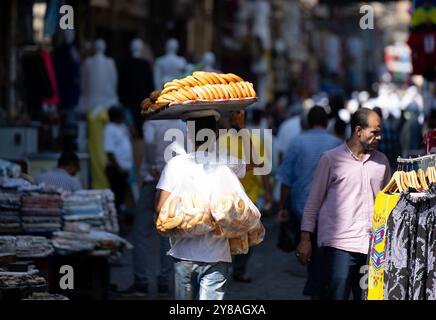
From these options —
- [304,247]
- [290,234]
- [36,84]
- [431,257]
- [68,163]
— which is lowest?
[290,234]

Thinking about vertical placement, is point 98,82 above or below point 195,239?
above

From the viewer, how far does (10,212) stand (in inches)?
408

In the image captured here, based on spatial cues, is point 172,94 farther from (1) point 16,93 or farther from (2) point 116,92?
(2) point 116,92

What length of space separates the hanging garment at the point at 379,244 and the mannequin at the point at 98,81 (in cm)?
1186

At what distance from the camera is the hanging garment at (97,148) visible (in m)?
16.7

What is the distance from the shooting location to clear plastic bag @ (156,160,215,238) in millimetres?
7301

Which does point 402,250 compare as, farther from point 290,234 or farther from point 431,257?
point 290,234

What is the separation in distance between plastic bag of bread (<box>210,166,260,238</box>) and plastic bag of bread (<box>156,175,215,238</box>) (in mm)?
63

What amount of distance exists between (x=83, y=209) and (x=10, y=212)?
719mm

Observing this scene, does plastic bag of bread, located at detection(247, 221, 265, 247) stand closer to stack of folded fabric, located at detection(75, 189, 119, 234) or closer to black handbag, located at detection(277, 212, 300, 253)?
stack of folded fabric, located at detection(75, 189, 119, 234)

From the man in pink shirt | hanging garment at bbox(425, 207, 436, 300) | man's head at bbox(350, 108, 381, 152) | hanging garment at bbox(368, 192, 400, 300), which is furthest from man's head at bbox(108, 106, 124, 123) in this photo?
hanging garment at bbox(425, 207, 436, 300)

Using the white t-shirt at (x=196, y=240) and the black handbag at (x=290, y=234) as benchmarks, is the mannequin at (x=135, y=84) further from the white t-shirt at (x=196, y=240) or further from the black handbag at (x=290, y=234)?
the white t-shirt at (x=196, y=240)

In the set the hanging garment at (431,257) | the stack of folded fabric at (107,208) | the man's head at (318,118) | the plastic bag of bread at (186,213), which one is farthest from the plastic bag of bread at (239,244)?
the man's head at (318,118)

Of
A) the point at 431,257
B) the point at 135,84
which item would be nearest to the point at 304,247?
the point at 431,257
